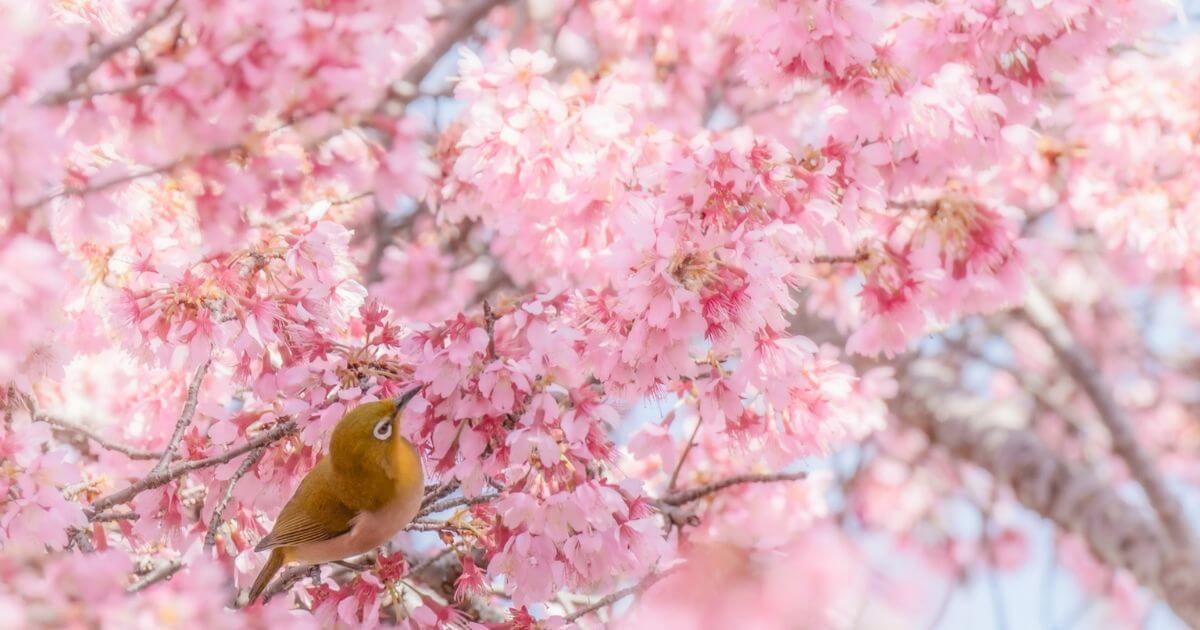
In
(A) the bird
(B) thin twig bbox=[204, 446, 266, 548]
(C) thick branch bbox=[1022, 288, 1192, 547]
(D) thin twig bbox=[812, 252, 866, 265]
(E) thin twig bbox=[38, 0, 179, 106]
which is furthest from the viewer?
(C) thick branch bbox=[1022, 288, 1192, 547]

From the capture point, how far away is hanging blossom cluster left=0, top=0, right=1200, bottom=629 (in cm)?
184

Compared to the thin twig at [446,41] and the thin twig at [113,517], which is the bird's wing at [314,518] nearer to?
the thin twig at [113,517]

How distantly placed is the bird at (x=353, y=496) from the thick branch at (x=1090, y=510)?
2.98 meters

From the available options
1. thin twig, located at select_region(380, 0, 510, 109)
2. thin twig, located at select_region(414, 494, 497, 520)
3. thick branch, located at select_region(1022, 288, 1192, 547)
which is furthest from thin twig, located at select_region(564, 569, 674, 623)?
thin twig, located at select_region(380, 0, 510, 109)

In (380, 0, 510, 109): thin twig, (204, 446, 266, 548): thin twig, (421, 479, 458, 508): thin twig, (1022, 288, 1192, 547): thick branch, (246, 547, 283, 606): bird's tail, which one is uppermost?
(380, 0, 510, 109): thin twig

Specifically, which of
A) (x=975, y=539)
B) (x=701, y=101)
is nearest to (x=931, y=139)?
(x=701, y=101)

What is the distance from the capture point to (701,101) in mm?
5293

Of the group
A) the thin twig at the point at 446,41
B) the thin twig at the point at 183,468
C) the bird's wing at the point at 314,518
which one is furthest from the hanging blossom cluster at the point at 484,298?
the thin twig at the point at 446,41

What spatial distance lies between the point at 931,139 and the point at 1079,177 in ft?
5.99

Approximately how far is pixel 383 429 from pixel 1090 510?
3.17 m

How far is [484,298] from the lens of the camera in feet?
9.13

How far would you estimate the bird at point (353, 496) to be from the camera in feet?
7.87

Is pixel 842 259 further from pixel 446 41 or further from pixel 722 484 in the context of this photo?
pixel 446 41

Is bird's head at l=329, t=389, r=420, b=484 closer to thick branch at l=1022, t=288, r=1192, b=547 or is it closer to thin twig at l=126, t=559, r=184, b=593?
thin twig at l=126, t=559, r=184, b=593
